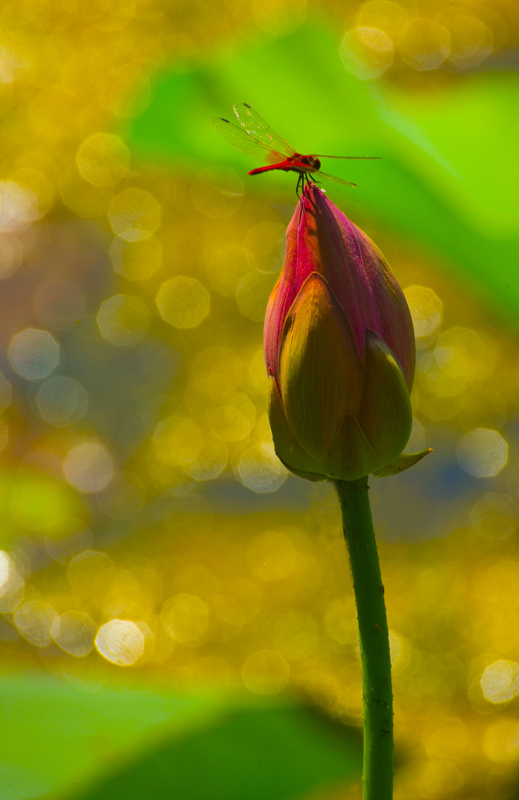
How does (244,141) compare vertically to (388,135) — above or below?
below

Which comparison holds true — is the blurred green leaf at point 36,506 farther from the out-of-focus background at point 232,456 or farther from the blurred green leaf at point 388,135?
the blurred green leaf at point 388,135

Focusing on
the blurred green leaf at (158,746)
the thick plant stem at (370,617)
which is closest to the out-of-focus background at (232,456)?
the blurred green leaf at (158,746)

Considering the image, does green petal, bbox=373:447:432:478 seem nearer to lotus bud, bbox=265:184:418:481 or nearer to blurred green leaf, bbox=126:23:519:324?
lotus bud, bbox=265:184:418:481

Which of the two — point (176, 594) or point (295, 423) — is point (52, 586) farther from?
point (295, 423)

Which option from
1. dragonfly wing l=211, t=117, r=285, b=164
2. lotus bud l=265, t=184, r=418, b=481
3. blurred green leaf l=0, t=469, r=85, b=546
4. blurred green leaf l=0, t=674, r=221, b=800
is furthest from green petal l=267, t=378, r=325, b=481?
blurred green leaf l=0, t=469, r=85, b=546

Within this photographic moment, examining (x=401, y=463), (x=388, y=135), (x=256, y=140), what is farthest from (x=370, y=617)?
(x=388, y=135)

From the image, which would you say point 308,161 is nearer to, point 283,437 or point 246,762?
point 283,437

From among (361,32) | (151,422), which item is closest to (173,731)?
(151,422)
